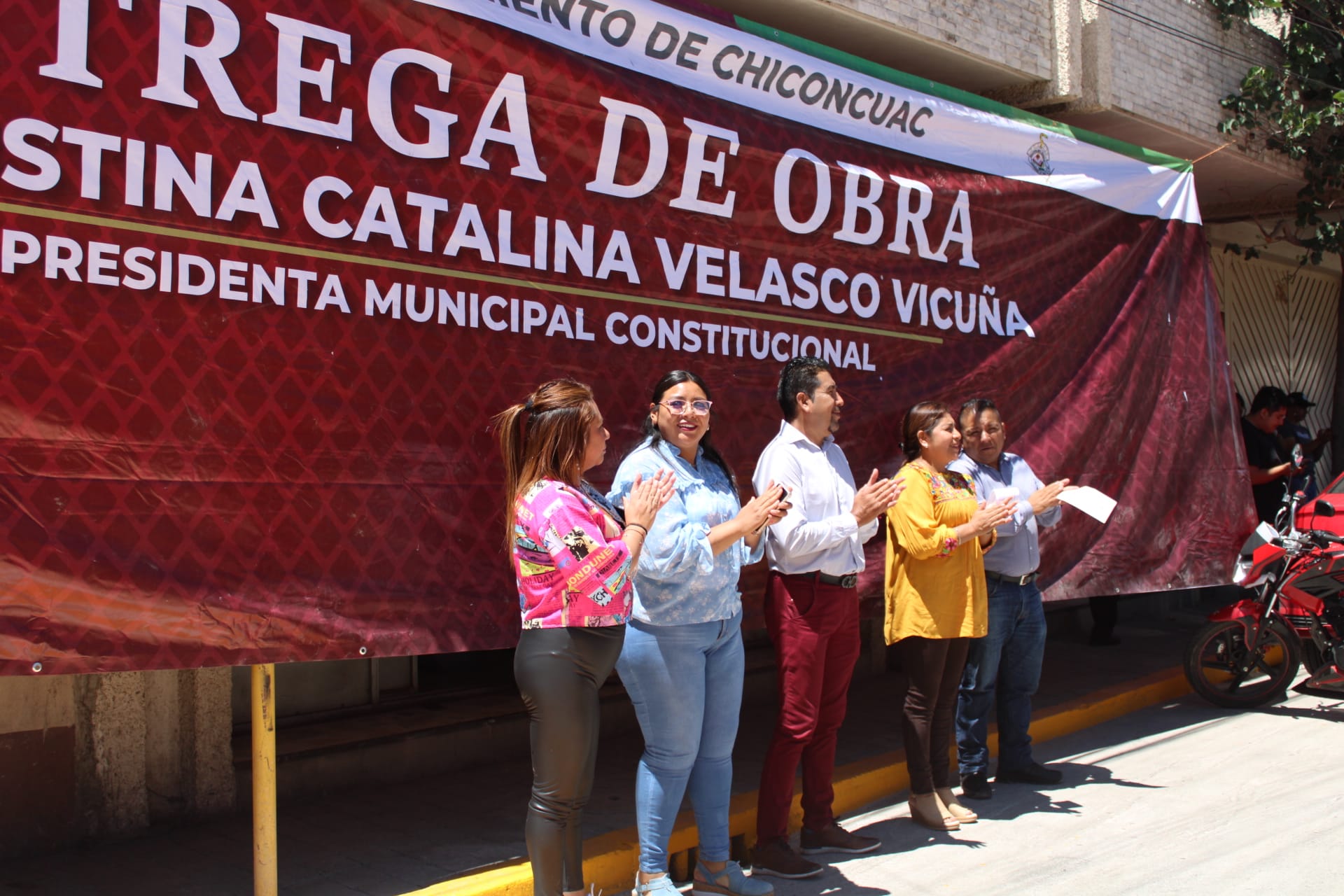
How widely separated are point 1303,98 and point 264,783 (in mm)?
8611

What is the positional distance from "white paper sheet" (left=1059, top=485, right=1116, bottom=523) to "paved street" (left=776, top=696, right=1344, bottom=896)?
1346mm

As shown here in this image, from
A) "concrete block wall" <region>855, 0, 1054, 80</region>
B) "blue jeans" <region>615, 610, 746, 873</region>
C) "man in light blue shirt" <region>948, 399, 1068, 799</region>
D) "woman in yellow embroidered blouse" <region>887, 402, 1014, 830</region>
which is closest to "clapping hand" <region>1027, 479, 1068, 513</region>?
"man in light blue shirt" <region>948, 399, 1068, 799</region>

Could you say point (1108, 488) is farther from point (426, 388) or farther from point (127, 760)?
point (127, 760)

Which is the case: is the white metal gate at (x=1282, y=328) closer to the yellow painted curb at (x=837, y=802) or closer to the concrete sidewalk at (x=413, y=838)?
the yellow painted curb at (x=837, y=802)

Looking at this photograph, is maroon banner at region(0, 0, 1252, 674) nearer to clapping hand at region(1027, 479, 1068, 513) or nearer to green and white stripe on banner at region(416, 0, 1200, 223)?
green and white stripe on banner at region(416, 0, 1200, 223)

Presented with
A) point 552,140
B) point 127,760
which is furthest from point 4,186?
point 127,760

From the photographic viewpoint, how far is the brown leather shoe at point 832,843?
471 cm

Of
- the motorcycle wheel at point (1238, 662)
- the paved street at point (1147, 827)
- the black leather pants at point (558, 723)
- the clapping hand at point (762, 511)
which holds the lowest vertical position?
the paved street at point (1147, 827)

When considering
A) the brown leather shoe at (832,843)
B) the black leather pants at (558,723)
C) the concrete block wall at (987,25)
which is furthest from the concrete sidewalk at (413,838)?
the concrete block wall at (987,25)

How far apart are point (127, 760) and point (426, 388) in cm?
222

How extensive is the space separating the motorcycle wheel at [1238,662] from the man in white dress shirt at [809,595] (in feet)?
Result: 11.4

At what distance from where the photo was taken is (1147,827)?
5000 millimetres

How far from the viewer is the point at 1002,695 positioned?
5609 mm

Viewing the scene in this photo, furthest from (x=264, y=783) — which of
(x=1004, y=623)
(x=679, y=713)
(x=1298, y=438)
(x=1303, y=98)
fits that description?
(x=1303, y=98)
